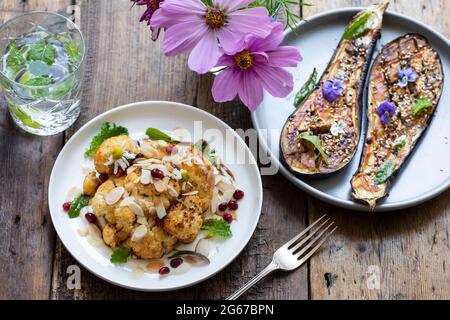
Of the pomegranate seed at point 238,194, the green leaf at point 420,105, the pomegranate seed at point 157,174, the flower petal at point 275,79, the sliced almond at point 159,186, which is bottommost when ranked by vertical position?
the pomegranate seed at point 238,194

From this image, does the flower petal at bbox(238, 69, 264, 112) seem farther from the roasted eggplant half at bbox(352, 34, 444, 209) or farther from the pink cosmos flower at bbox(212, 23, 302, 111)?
the roasted eggplant half at bbox(352, 34, 444, 209)

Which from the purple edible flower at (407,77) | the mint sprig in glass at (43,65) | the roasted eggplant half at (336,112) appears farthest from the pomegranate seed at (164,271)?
the purple edible flower at (407,77)

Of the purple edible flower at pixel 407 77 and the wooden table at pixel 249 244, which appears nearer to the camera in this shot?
the wooden table at pixel 249 244

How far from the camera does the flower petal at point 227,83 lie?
1788 millimetres

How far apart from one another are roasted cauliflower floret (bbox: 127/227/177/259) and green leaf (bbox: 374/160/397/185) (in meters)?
0.61

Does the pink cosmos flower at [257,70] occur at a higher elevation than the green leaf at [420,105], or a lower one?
higher

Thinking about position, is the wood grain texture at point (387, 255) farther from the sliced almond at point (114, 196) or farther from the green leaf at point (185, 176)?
the sliced almond at point (114, 196)

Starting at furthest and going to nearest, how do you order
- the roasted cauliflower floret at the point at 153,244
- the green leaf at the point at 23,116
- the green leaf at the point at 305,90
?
the green leaf at the point at 305,90 → the green leaf at the point at 23,116 → the roasted cauliflower floret at the point at 153,244

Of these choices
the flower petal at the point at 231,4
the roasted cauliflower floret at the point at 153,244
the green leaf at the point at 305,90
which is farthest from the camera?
the green leaf at the point at 305,90

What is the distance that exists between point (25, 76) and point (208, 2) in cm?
63

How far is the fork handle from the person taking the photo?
182 cm

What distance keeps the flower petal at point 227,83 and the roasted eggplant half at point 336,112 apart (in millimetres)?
261

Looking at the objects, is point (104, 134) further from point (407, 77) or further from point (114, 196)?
point (407, 77)

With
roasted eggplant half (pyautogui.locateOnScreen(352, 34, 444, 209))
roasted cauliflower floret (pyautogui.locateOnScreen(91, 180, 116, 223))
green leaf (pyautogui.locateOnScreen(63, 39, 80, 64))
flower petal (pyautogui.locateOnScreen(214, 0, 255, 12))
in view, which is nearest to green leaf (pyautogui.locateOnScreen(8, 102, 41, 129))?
green leaf (pyautogui.locateOnScreen(63, 39, 80, 64))
